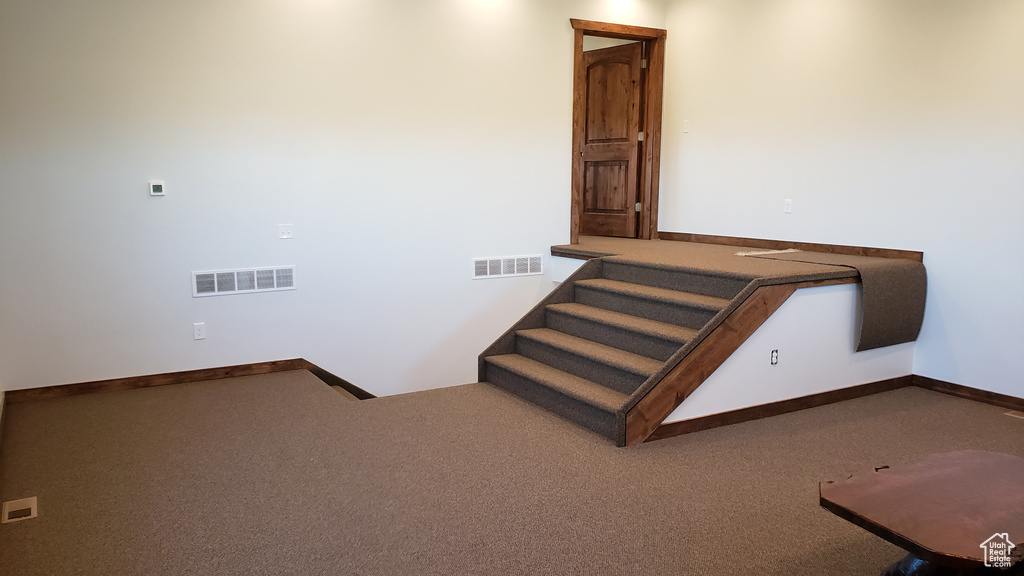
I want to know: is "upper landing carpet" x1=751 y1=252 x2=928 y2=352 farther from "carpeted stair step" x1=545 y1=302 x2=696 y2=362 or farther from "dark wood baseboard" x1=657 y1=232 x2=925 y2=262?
"carpeted stair step" x1=545 y1=302 x2=696 y2=362

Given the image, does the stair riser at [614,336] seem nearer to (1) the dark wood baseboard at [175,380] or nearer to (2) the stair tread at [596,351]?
(2) the stair tread at [596,351]

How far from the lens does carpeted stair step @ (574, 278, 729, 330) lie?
4.14 metres

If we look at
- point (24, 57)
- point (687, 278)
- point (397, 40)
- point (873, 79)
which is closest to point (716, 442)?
point (687, 278)

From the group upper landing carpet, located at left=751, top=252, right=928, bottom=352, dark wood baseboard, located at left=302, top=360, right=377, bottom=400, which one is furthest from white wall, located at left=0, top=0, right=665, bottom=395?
upper landing carpet, located at left=751, top=252, right=928, bottom=352

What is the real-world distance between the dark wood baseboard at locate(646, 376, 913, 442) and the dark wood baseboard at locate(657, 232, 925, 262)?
0.83 metres

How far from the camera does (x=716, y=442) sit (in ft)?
12.1

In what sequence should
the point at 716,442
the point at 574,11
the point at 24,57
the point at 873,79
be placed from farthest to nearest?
the point at 574,11 < the point at 873,79 < the point at 24,57 < the point at 716,442

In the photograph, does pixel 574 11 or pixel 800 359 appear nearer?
pixel 800 359

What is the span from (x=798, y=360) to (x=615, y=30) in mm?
3237

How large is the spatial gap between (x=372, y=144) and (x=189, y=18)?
1383 mm

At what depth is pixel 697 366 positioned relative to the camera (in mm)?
3732

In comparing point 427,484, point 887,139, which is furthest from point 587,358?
point 887,139

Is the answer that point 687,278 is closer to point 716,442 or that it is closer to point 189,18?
point 716,442

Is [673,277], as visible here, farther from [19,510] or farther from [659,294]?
[19,510]
